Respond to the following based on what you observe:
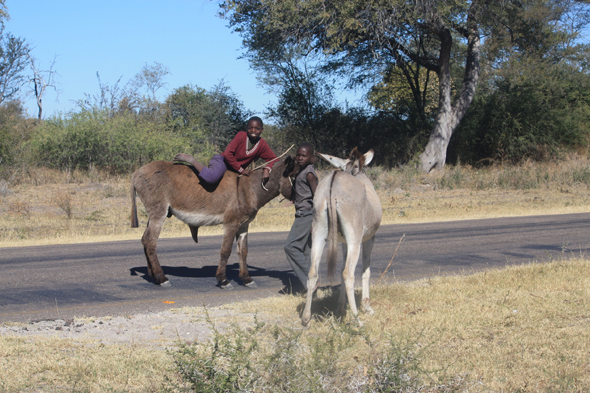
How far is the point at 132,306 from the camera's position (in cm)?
718

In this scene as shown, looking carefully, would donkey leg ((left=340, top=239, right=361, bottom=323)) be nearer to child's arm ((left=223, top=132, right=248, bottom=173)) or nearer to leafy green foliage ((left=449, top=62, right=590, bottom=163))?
child's arm ((left=223, top=132, right=248, bottom=173))

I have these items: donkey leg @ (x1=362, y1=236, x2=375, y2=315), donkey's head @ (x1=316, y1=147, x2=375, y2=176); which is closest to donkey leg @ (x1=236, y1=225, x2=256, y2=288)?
donkey's head @ (x1=316, y1=147, x2=375, y2=176)

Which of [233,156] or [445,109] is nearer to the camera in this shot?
[233,156]

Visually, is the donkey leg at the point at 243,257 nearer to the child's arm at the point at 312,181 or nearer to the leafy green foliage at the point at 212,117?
the child's arm at the point at 312,181

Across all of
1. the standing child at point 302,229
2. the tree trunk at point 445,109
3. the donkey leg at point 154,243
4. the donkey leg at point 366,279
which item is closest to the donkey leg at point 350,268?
the donkey leg at point 366,279

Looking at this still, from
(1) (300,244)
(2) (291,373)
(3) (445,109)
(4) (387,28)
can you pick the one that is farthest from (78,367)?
(3) (445,109)

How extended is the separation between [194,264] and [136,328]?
4225 millimetres

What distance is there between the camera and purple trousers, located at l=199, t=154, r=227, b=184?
818cm

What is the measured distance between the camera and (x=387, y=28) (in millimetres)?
26328

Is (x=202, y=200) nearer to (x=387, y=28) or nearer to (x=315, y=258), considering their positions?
(x=315, y=258)

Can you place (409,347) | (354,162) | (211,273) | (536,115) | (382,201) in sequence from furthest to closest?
1. (536,115)
2. (382,201)
3. (211,273)
4. (354,162)
5. (409,347)

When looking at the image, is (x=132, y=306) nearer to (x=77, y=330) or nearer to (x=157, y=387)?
(x=77, y=330)

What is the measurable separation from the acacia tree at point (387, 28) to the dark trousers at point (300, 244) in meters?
18.8

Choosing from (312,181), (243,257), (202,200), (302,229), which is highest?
(312,181)
